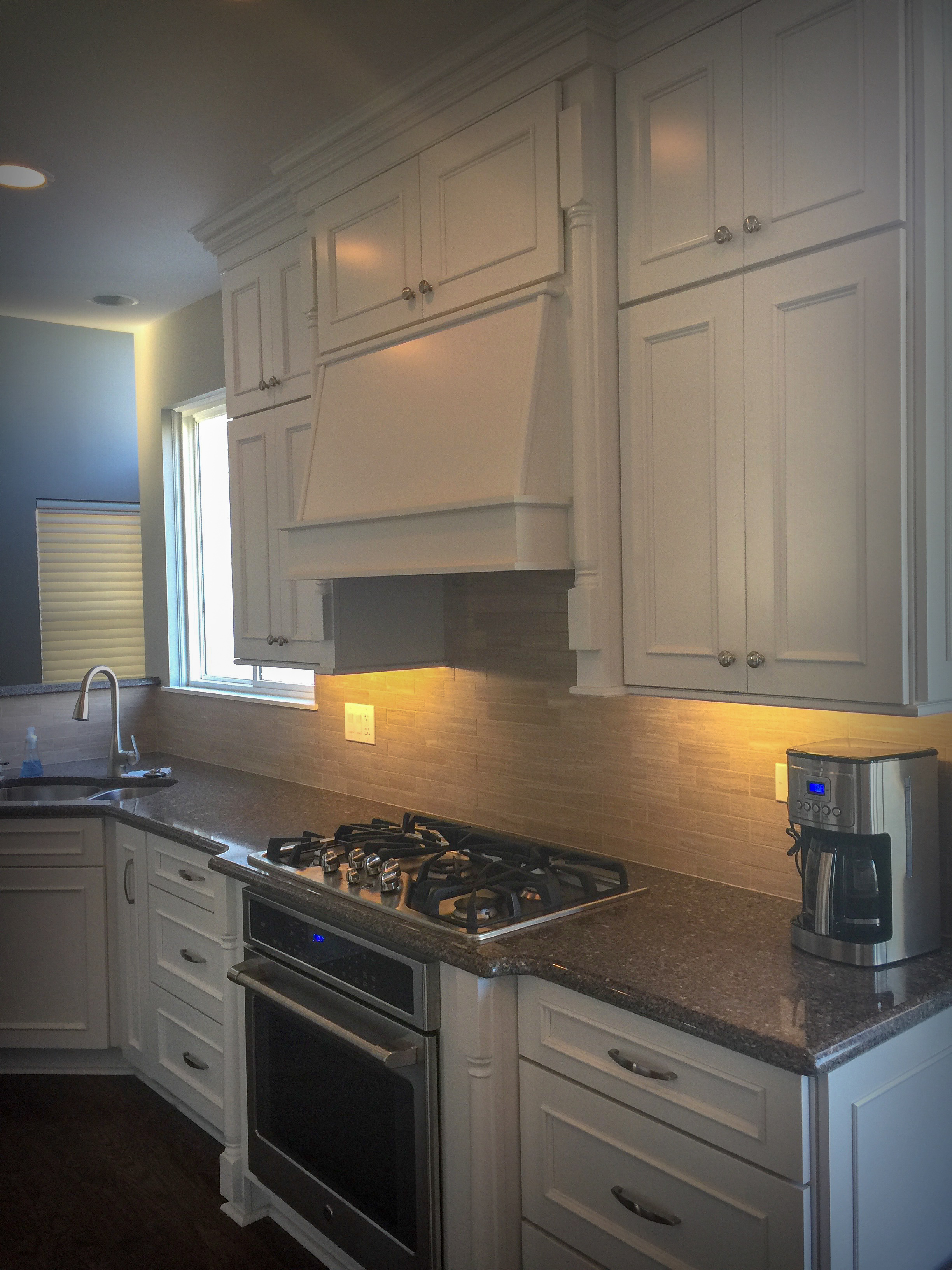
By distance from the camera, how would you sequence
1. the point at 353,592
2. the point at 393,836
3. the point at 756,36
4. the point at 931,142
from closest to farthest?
the point at 931,142, the point at 756,36, the point at 393,836, the point at 353,592

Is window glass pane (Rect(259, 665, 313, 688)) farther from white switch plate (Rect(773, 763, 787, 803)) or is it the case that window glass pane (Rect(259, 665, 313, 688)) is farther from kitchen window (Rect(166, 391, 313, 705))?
white switch plate (Rect(773, 763, 787, 803))

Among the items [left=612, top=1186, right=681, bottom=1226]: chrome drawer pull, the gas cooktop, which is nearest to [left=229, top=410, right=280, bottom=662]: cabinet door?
the gas cooktop

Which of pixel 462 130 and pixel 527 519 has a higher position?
pixel 462 130

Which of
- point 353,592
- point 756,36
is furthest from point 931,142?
point 353,592

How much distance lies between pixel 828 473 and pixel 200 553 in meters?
3.08

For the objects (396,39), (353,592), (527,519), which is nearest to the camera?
(527,519)

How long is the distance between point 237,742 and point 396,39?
8.06 ft

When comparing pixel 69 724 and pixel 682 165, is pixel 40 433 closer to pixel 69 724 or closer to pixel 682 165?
pixel 69 724

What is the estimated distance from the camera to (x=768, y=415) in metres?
1.69

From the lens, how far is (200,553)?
4168 millimetres

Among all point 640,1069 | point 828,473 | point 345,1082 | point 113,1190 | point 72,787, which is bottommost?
point 113,1190

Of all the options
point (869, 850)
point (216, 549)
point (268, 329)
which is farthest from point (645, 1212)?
point (216, 549)

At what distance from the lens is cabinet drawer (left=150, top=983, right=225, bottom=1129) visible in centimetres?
266

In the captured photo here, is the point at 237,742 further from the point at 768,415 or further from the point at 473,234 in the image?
the point at 768,415
